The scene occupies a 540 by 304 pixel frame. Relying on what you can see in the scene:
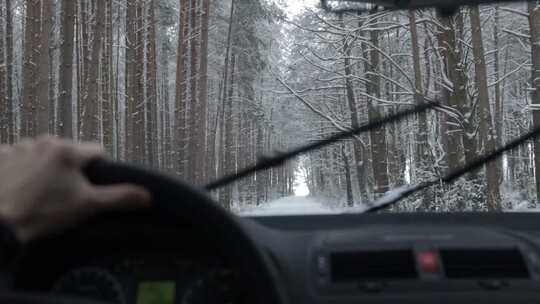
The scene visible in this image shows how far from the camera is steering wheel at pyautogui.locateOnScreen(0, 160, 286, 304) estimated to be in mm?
1412

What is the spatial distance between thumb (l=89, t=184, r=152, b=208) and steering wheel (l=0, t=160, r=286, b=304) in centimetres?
2

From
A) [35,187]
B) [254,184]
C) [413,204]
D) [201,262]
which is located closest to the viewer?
[35,187]

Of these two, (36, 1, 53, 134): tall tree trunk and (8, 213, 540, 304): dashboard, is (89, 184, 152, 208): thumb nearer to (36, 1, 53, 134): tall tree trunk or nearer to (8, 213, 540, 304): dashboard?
(8, 213, 540, 304): dashboard

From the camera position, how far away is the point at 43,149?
133 centimetres

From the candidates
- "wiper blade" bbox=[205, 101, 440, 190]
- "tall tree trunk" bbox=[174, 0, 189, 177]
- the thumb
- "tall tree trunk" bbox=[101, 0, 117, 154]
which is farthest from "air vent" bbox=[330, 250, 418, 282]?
"tall tree trunk" bbox=[174, 0, 189, 177]

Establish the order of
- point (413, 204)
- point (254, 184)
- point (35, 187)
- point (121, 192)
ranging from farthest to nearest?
point (254, 184)
point (413, 204)
point (121, 192)
point (35, 187)

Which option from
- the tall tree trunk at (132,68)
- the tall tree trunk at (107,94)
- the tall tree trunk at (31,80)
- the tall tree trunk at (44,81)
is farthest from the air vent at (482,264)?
the tall tree trunk at (132,68)

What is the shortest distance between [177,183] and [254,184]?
54.9m

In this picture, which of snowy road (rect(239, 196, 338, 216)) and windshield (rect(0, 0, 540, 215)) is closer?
snowy road (rect(239, 196, 338, 216))

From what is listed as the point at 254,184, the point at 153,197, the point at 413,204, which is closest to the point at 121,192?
the point at 153,197

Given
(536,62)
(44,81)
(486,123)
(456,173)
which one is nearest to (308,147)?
(456,173)

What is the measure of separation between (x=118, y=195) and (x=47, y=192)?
147 millimetres

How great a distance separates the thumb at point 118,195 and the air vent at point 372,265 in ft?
3.37

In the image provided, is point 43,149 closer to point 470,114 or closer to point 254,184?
point 470,114
